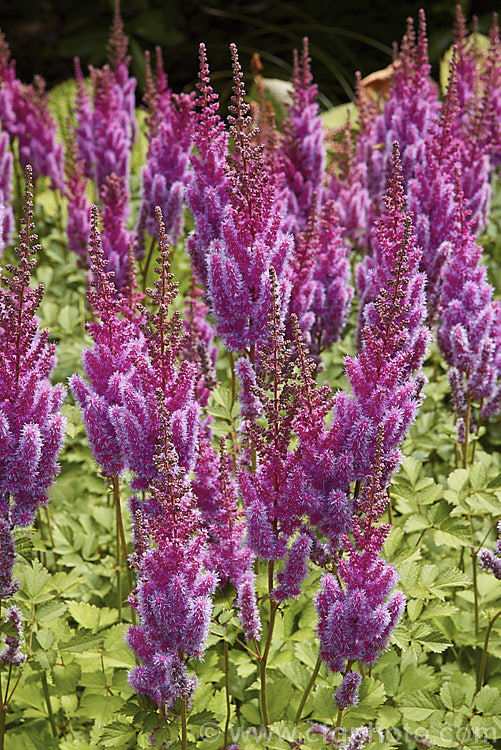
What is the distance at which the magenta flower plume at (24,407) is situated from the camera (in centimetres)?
203

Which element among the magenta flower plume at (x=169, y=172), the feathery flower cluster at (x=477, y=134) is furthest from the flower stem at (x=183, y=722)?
the magenta flower plume at (x=169, y=172)

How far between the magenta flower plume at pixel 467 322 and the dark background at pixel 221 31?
6235 millimetres

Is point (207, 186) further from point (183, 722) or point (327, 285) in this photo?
point (183, 722)

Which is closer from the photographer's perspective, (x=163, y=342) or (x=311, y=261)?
(x=163, y=342)

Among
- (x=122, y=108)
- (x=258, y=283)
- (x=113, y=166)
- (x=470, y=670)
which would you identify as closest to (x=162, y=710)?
(x=258, y=283)

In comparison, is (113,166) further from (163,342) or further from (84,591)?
(163,342)

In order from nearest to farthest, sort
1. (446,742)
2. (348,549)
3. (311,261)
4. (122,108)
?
(348,549)
(446,742)
(311,261)
(122,108)

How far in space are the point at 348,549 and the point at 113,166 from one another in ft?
10.2

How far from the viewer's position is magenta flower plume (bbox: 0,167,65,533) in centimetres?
203

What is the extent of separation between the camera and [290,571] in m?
2.01

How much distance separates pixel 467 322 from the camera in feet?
9.19

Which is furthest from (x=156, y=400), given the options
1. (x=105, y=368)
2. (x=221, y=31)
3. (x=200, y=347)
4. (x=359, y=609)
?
(x=221, y=31)

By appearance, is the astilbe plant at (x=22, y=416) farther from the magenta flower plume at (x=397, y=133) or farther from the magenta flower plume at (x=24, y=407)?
the magenta flower plume at (x=397, y=133)

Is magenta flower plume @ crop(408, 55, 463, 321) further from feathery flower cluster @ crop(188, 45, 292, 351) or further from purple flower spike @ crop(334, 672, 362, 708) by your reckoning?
purple flower spike @ crop(334, 672, 362, 708)
